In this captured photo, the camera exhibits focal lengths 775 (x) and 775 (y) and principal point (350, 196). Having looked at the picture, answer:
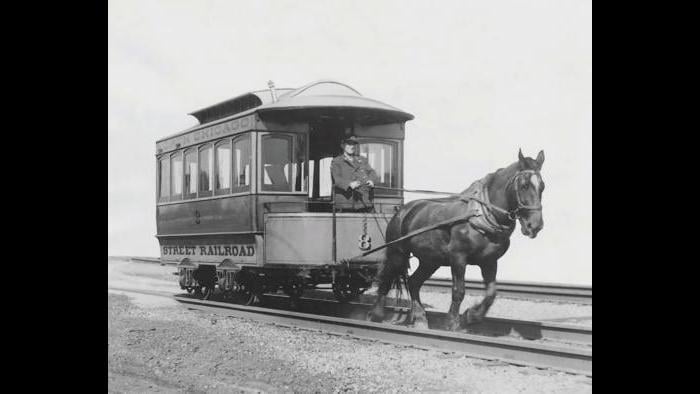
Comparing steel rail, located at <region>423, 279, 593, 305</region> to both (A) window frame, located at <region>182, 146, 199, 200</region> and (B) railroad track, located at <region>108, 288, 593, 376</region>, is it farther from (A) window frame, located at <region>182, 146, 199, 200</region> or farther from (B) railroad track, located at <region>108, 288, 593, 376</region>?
(A) window frame, located at <region>182, 146, 199, 200</region>

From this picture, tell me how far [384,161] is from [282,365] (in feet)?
14.5

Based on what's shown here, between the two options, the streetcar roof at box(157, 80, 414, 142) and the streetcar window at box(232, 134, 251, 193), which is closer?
the streetcar roof at box(157, 80, 414, 142)

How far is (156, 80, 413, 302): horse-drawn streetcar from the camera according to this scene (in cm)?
1014

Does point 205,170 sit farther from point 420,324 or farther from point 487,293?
point 487,293

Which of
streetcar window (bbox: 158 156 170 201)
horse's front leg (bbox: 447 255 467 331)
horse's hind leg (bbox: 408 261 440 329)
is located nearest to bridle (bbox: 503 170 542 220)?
horse's front leg (bbox: 447 255 467 331)

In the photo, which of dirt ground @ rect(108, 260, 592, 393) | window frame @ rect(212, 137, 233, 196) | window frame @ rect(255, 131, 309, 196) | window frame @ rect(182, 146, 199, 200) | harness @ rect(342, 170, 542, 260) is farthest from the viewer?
window frame @ rect(182, 146, 199, 200)

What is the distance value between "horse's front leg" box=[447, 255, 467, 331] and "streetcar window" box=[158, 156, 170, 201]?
22.6 feet

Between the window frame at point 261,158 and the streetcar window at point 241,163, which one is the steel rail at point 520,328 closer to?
the window frame at point 261,158

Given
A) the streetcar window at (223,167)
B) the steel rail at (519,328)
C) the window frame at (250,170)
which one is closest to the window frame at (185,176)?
the streetcar window at (223,167)

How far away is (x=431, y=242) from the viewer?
351 inches

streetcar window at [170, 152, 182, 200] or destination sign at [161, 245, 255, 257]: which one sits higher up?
streetcar window at [170, 152, 182, 200]
